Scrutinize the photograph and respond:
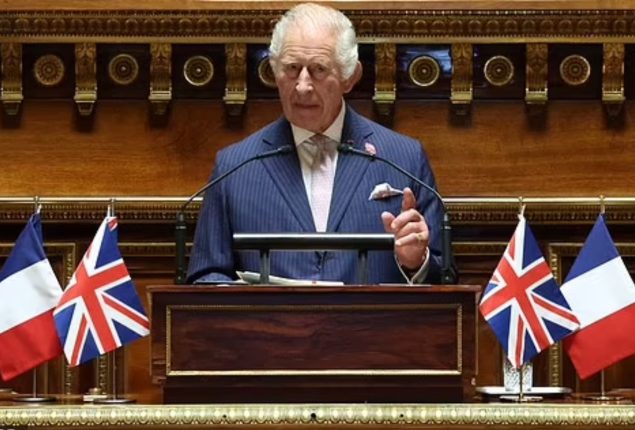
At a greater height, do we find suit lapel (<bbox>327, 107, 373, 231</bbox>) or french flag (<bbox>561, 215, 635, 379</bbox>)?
suit lapel (<bbox>327, 107, 373, 231</bbox>)

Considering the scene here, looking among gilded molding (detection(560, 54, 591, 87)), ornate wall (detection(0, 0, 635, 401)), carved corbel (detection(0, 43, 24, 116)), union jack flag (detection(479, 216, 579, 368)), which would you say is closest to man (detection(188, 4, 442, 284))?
union jack flag (detection(479, 216, 579, 368))

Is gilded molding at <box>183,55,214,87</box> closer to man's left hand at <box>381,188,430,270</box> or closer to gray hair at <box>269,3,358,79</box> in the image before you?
gray hair at <box>269,3,358,79</box>

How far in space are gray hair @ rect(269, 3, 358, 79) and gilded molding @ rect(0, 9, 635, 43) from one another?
2.25 feet

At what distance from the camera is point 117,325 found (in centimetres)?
542

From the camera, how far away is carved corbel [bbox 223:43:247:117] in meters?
6.23

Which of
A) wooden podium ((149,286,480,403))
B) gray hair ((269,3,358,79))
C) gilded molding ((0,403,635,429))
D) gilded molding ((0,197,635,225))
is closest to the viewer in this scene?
gilded molding ((0,403,635,429))

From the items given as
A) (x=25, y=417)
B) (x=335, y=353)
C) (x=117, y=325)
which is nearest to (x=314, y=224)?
(x=117, y=325)

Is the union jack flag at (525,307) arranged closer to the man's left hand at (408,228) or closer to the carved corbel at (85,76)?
the man's left hand at (408,228)

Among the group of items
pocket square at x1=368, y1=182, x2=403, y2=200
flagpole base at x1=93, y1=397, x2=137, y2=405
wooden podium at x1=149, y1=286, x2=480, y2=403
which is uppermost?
pocket square at x1=368, y1=182, x2=403, y2=200

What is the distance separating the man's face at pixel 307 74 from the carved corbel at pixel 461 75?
2.93ft

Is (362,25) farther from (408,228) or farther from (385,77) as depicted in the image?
(408,228)

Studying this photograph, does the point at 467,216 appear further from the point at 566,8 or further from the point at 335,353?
the point at 335,353

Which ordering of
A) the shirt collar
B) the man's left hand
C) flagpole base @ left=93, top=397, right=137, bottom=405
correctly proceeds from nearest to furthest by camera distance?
flagpole base @ left=93, top=397, right=137, bottom=405, the man's left hand, the shirt collar

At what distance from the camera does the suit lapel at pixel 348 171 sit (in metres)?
5.39
